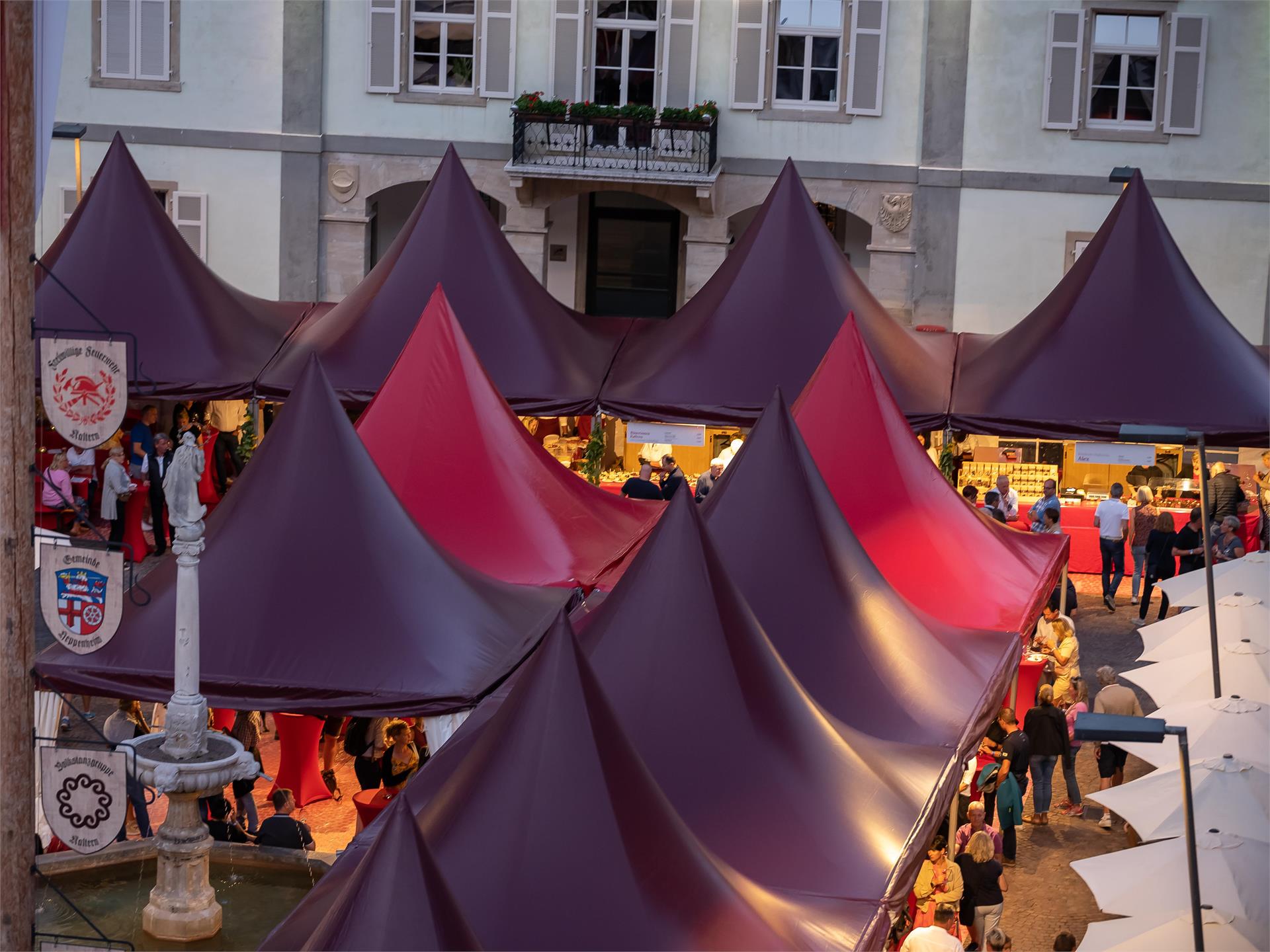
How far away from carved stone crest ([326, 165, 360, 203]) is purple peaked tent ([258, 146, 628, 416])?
6.01 metres

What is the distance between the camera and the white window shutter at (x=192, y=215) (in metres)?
24.1

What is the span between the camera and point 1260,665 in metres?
12.3

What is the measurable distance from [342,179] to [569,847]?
1829 centimetres

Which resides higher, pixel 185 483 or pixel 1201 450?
pixel 1201 450

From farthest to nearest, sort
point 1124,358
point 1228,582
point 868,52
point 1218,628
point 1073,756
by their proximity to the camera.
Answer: point 868,52 < point 1124,358 < point 1228,582 < point 1073,756 < point 1218,628

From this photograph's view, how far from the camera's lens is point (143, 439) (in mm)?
19016

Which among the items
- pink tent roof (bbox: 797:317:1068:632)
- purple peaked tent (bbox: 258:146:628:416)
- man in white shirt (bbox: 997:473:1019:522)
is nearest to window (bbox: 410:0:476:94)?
purple peaked tent (bbox: 258:146:628:416)

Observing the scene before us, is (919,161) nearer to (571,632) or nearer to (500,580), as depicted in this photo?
(500,580)

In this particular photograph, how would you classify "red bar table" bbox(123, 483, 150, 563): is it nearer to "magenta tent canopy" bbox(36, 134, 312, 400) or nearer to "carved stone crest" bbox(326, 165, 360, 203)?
"magenta tent canopy" bbox(36, 134, 312, 400)

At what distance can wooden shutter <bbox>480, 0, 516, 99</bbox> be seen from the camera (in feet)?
78.4

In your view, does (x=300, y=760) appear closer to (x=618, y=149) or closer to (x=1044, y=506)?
(x=1044, y=506)

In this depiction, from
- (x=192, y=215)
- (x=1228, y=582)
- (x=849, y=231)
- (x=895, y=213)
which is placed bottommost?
(x=1228, y=582)

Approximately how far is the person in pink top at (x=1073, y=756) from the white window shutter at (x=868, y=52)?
39.6ft

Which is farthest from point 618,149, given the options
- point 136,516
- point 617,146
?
point 136,516
